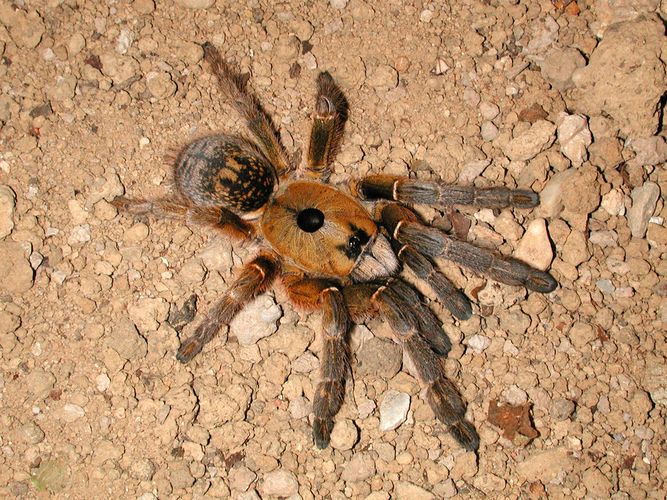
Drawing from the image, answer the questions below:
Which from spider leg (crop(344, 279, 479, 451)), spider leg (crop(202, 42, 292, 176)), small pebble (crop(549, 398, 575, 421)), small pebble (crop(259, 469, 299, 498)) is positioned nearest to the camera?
spider leg (crop(344, 279, 479, 451))

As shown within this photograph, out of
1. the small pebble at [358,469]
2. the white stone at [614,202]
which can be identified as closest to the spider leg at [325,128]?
the small pebble at [358,469]

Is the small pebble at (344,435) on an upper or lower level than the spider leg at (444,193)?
lower

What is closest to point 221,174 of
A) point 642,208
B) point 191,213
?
point 191,213

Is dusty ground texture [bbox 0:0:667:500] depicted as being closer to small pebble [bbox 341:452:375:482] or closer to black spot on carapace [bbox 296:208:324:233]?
small pebble [bbox 341:452:375:482]

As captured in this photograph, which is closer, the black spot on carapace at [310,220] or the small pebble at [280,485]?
the small pebble at [280,485]

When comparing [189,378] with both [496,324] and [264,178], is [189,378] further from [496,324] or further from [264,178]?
[496,324]

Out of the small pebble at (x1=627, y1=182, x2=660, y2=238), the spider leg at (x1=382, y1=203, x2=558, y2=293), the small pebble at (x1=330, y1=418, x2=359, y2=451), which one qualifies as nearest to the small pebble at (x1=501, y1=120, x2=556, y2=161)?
the small pebble at (x1=627, y1=182, x2=660, y2=238)

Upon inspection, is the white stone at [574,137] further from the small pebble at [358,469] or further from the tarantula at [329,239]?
the small pebble at [358,469]
